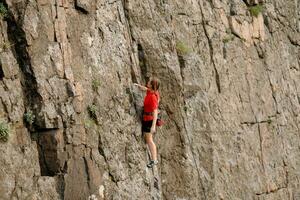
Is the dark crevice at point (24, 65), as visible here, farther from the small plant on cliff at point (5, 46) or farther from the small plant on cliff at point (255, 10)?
the small plant on cliff at point (255, 10)

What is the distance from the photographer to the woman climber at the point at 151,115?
56.8 ft

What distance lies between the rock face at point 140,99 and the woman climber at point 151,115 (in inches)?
10.1

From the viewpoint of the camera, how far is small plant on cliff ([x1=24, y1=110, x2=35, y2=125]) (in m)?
14.6

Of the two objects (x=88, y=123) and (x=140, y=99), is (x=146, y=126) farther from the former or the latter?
(x=88, y=123)

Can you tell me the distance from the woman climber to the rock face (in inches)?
10.1

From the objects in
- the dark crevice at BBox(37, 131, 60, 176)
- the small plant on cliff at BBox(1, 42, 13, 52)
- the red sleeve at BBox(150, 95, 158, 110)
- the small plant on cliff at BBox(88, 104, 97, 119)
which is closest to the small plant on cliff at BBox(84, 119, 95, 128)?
the small plant on cliff at BBox(88, 104, 97, 119)

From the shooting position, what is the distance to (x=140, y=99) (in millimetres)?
17844

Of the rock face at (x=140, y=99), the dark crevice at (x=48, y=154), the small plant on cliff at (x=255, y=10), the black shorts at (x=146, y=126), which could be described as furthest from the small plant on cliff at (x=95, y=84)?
the small plant on cliff at (x=255, y=10)

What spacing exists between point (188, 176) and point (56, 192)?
211 inches

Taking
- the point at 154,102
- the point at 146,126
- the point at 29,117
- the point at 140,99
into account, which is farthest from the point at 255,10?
the point at 29,117

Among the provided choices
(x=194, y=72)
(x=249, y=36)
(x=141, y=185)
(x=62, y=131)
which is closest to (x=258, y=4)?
(x=249, y=36)

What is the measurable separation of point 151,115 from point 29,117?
401cm

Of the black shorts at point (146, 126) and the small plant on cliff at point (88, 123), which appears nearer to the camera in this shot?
the small plant on cliff at point (88, 123)

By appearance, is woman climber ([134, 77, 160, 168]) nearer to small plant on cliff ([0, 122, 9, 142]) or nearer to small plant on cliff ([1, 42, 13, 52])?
small plant on cliff ([1, 42, 13, 52])
